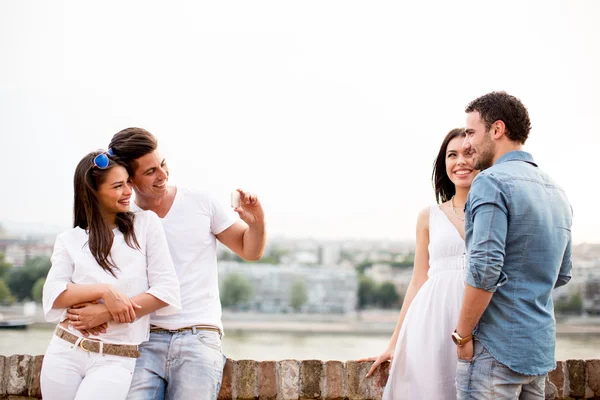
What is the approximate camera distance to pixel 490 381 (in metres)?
1.81

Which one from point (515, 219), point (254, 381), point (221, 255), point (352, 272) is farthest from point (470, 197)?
point (352, 272)

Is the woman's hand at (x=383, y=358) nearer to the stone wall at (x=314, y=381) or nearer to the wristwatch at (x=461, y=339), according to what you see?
the stone wall at (x=314, y=381)

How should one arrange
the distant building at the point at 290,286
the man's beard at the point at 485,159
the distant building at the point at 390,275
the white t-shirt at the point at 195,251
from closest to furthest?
the man's beard at the point at 485,159 → the white t-shirt at the point at 195,251 → the distant building at the point at 290,286 → the distant building at the point at 390,275

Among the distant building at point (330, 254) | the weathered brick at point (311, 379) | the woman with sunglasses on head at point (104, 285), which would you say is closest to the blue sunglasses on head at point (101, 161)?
the woman with sunglasses on head at point (104, 285)

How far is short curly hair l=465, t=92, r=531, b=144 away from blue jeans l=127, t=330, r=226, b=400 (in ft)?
4.00

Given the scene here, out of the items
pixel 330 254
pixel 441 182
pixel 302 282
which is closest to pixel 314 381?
pixel 441 182

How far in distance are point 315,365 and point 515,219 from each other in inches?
43.0

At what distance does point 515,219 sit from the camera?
1.79 metres

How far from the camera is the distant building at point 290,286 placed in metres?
67.9

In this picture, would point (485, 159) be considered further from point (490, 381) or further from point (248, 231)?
point (248, 231)

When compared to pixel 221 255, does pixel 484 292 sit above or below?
above

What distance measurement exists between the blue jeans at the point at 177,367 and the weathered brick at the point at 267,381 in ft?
0.99

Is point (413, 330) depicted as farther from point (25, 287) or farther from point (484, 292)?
point (25, 287)

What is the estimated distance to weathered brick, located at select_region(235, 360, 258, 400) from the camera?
2520mm
